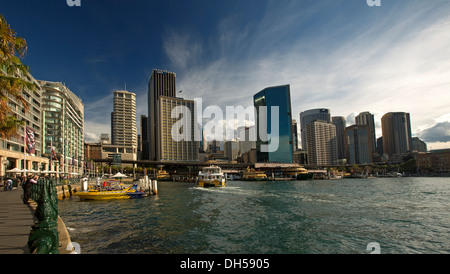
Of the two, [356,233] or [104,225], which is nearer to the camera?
[356,233]

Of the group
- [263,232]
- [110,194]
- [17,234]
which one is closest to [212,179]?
[110,194]

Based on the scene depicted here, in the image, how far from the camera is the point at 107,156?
194 meters

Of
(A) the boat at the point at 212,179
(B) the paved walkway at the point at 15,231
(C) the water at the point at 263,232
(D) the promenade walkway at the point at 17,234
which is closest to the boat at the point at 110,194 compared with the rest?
(C) the water at the point at 263,232

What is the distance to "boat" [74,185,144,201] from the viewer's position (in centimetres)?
3431

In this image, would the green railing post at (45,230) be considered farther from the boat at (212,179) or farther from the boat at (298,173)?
the boat at (298,173)

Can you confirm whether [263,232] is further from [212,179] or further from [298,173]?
[298,173]

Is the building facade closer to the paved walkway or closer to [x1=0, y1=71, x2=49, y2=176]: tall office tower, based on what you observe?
the paved walkway

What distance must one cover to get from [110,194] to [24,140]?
3391 cm

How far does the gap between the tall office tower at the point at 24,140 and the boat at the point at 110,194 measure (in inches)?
379
